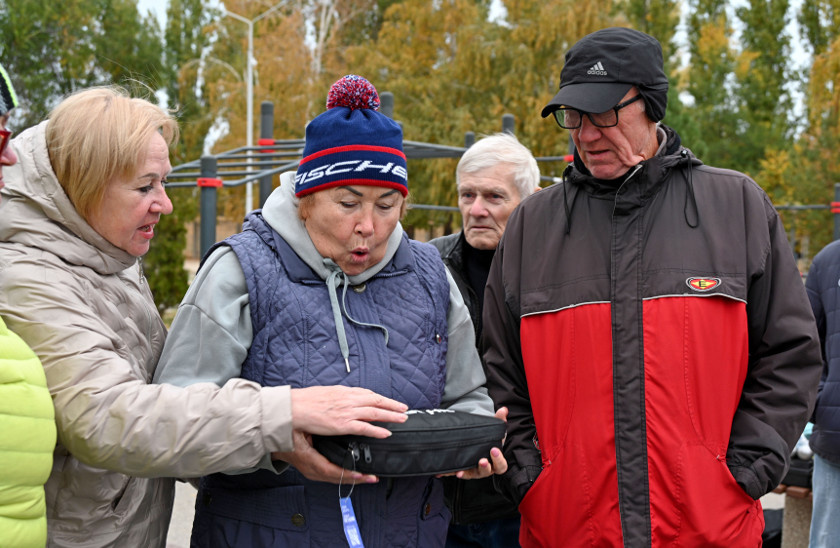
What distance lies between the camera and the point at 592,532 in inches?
89.2

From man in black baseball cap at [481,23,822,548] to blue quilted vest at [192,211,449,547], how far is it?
0.38 m

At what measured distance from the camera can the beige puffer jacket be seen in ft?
5.70

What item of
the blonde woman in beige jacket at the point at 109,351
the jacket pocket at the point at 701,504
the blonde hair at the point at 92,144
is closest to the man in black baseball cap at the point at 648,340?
the jacket pocket at the point at 701,504

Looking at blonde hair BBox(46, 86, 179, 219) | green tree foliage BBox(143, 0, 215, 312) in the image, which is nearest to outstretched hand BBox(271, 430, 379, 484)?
blonde hair BBox(46, 86, 179, 219)

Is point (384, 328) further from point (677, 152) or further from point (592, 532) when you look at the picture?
point (677, 152)

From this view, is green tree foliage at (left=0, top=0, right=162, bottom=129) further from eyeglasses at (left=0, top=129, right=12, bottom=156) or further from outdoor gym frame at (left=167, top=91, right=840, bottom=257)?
eyeglasses at (left=0, top=129, right=12, bottom=156)

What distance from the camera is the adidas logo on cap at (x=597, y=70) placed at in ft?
7.53

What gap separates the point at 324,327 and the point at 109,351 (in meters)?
0.50

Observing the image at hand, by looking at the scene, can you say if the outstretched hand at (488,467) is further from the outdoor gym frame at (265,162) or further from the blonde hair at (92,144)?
the outdoor gym frame at (265,162)

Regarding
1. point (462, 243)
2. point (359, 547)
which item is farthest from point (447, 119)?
point (359, 547)

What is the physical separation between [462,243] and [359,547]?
5.09 feet

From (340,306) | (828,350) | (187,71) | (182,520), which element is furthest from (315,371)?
(187,71)

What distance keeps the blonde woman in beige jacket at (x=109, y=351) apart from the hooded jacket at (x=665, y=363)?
0.61 m

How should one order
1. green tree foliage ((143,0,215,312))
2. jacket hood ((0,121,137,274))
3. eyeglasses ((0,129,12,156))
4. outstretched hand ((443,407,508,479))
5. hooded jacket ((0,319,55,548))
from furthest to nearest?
1. green tree foliage ((143,0,215,312))
2. outstretched hand ((443,407,508,479))
3. jacket hood ((0,121,137,274))
4. eyeglasses ((0,129,12,156))
5. hooded jacket ((0,319,55,548))
